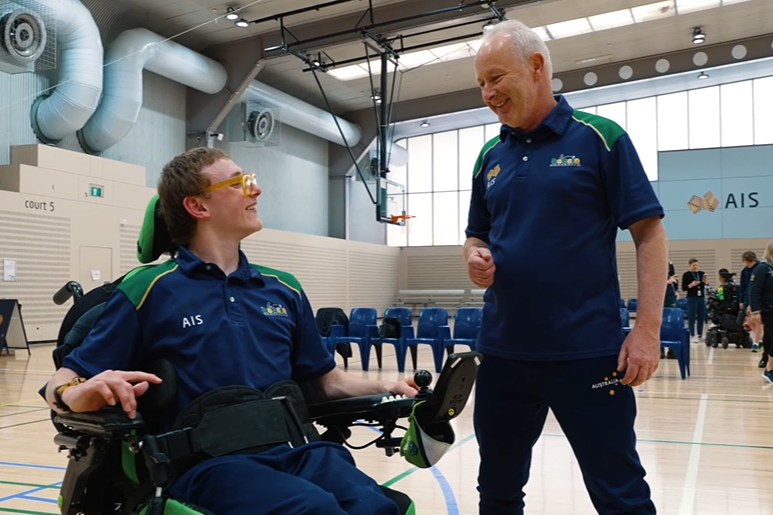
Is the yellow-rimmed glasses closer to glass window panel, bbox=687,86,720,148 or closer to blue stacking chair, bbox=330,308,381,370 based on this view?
blue stacking chair, bbox=330,308,381,370

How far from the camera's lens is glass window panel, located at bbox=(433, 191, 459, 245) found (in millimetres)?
23781

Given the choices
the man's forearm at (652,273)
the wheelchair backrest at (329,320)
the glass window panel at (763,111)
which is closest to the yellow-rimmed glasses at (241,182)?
the man's forearm at (652,273)

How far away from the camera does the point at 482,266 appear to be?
195 centimetres

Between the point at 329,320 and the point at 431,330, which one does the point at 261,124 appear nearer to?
the point at 329,320

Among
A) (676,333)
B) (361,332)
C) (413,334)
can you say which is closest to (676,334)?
(676,333)

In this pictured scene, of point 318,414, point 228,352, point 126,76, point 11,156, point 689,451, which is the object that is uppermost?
point 126,76

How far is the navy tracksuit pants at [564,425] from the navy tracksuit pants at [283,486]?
0.52m

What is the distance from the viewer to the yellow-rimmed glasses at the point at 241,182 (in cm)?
200

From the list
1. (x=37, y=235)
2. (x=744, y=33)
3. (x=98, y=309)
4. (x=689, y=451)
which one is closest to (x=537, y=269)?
(x=98, y=309)

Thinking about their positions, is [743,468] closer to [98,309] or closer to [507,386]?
[507,386]

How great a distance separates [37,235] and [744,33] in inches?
666

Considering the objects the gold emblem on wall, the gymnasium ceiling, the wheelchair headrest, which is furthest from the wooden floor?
the gold emblem on wall

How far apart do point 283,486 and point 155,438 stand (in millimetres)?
318

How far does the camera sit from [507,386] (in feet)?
6.57
